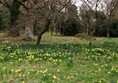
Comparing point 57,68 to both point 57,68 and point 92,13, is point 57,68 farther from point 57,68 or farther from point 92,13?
point 92,13

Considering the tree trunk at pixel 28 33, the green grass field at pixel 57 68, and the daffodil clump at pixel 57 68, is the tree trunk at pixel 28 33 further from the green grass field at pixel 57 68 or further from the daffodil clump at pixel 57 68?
the daffodil clump at pixel 57 68

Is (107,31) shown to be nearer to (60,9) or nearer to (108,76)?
(60,9)

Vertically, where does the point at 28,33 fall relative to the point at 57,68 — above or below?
above

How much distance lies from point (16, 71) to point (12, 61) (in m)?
2.39

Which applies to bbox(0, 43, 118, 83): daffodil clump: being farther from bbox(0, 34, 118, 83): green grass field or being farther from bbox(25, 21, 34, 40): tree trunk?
bbox(25, 21, 34, 40): tree trunk

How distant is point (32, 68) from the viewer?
452 inches

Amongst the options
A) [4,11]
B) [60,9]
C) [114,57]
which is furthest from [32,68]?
[4,11]

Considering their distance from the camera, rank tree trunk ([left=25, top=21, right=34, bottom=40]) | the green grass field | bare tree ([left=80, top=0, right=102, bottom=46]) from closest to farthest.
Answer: the green grass field, bare tree ([left=80, top=0, right=102, bottom=46]), tree trunk ([left=25, top=21, right=34, bottom=40])

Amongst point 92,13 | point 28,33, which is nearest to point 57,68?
point 92,13

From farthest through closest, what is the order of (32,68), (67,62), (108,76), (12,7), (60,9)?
(12,7) → (60,9) → (67,62) → (32,68) → (108,76)

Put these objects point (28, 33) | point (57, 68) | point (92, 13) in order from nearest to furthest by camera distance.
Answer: point (57, 68), point (92, 13), point (28, 33)

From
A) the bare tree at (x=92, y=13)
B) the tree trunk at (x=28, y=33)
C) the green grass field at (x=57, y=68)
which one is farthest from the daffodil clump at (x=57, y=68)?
the tree trunk at (x=28, y=33)

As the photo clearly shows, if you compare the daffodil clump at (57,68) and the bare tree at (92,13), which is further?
the bare tree at (92,13)

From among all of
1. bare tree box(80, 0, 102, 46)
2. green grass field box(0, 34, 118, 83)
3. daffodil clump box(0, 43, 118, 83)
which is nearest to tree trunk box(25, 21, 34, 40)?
bare tree box(80, 0, 102, 46)
